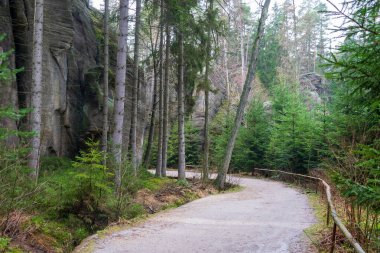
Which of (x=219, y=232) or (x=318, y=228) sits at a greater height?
(x=318, y=228)

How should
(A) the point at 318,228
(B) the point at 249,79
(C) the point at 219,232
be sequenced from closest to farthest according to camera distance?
(C) the point at 219,232
(A) the point at 318,228
(B) the point at 249,79

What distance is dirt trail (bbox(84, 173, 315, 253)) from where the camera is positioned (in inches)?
254

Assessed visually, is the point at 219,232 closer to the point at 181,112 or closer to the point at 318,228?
the point at 318,228

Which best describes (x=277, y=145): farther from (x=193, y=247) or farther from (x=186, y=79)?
(x=193, y=247)

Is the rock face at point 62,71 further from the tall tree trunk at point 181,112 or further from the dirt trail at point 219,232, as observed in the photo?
the dirt trail at point 219,232

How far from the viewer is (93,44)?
20922 millimetres

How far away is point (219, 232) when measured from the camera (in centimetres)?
768

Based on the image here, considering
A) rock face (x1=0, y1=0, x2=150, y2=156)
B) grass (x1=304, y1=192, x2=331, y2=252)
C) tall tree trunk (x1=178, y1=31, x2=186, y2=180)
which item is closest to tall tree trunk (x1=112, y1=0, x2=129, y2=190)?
rock face (x1=0, y1=0, x2=150, y2=156)

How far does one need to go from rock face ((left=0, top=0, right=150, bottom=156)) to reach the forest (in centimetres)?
6

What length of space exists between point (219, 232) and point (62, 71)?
11.9m

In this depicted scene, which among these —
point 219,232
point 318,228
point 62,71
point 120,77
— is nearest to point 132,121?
point 62,71

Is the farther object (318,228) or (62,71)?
(62,71)

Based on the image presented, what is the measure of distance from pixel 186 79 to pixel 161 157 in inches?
187

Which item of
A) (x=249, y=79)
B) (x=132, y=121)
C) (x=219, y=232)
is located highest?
(x=249, y=79)
